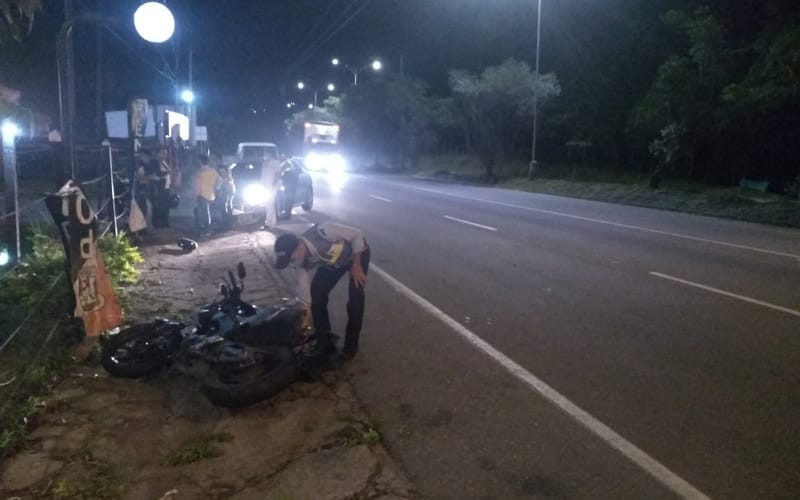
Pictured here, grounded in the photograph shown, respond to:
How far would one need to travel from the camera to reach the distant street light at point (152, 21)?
7496 mm

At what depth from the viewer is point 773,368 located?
664cm

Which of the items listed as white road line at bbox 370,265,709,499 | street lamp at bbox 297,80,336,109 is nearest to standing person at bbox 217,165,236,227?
white road line at bbox 370,265,709,499

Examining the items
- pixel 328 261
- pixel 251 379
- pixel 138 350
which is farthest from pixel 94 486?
pixel 328 261

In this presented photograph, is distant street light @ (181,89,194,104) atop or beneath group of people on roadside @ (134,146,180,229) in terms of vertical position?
atop

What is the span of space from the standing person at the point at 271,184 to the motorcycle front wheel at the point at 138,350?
10.6 metres

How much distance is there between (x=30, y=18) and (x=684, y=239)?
13427 mm

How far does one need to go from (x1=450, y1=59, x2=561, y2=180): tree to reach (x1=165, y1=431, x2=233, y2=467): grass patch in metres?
34.0

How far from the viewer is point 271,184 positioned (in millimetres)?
17672

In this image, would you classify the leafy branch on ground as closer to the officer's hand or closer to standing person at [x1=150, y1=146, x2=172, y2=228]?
the officer's hand

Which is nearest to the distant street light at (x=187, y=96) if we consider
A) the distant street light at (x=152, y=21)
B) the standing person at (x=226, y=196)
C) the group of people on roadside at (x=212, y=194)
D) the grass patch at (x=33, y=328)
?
the group of people on roadside at (x=212, y=194)

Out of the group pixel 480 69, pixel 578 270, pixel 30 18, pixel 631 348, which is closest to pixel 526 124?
pixel 480 69

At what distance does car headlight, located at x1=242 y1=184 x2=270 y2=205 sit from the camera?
17922 millimetres

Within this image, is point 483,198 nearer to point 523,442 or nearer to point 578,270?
point 578,270

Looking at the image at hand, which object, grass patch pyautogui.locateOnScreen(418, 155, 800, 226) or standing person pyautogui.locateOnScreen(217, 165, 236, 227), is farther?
grass patch pyautogui.locateOnScreen(418, 155, 800, 226)
